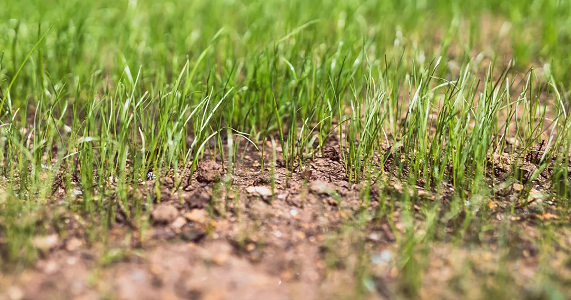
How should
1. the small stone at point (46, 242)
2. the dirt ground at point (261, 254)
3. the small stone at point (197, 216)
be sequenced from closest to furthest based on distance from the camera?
the dirt ground at point (261, 254) → the small stone at point (46, 242) → the small stone at point (197, 216)

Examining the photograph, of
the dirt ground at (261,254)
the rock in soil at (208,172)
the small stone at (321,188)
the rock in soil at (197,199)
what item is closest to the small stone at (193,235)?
the dirt ground at (261,254)

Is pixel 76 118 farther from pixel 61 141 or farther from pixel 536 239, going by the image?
pixel 536 239

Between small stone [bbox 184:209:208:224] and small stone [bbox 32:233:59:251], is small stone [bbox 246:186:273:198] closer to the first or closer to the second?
small stone [bbox 184:209:208:224]

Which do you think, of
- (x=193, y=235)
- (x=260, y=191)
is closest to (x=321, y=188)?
(x=260, y=191)

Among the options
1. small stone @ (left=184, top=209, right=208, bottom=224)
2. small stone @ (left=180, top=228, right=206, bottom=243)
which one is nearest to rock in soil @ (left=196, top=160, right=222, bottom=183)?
small stone @ (left=184, top=209, right=208, bottom=224)

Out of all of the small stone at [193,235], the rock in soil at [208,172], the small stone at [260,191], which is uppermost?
the small stone at [193,235]

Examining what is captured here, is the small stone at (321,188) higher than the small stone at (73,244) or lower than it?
lower

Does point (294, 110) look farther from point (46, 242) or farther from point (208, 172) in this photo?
point (46, 242)

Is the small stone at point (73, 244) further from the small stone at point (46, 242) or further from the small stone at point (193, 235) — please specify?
the small stone at point (193, 235)
